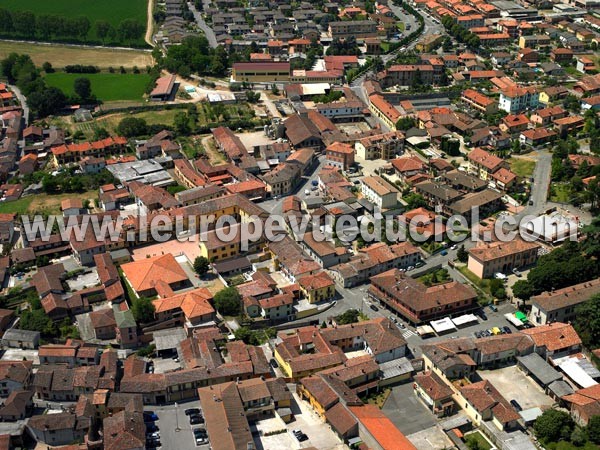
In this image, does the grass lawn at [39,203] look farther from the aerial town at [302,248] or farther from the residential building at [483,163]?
the residential building at [483,163]

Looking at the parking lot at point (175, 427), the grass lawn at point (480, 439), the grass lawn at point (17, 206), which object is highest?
the grass lawn at point (17, 206)

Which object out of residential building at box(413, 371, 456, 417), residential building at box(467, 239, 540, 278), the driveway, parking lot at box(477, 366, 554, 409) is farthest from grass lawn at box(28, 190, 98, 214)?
parking lot at box(477, 366, 554, 409)

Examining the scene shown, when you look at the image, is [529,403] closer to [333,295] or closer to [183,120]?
[333,295]

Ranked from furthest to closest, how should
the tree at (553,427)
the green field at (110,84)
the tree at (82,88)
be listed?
the green field at (110,84)
the tree at (82,88)
the tree at (553,427)

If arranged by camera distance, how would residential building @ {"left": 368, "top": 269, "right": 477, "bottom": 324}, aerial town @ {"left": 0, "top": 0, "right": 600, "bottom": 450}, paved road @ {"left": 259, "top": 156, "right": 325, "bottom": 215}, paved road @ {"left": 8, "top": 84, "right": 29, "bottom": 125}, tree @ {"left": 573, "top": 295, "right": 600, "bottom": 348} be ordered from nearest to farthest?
aerial town @ {"left": 0, "top": 0, "right": 600, "bottom": 450}
tree @ {"left": 573, "top": 295, "right": 600, "bottom": 348}
residential building @ {"left": 368, "top": 269, "right": 477, "bottom": 324}
paved road @ {"left": 259, "top": 156, "right": 325, "bottom": 215}
paved road @ {"left": 8, "top": 84, "right": 29, "bottom": 125}

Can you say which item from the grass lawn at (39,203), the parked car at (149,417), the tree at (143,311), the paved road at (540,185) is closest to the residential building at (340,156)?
Answer: the paved road at (540,185)

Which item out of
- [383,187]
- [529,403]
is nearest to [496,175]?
[383,187]

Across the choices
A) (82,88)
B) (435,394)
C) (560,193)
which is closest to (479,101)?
(560,193)

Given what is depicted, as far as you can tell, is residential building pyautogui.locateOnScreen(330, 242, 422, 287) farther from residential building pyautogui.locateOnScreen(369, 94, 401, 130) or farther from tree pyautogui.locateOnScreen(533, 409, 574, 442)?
residential building pyautogui.locateOnScreen(369, 94, 401, 130)
